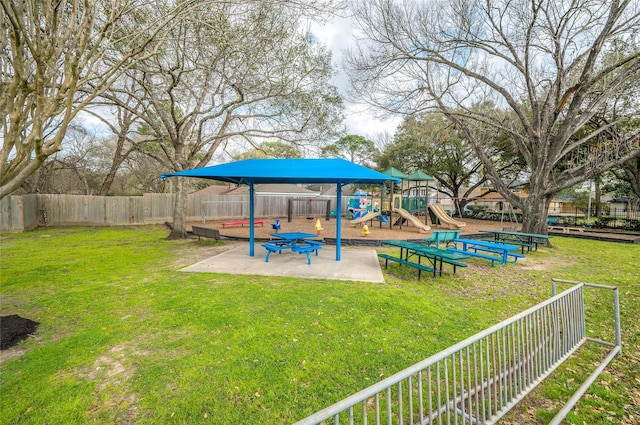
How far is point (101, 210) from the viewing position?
1670cm

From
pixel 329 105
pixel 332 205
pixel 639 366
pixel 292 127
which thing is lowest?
pixel 639 366

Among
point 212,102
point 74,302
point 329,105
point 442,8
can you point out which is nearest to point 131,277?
point 74,302

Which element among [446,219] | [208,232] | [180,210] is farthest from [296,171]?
[446,219]

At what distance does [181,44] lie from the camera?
914 centimetres

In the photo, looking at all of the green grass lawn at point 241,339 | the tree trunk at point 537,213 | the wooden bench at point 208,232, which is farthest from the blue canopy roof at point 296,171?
the tree trunk at point 537,213

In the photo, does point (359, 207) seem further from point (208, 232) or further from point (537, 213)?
point (208, 232)

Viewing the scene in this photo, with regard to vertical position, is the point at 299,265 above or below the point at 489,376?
below

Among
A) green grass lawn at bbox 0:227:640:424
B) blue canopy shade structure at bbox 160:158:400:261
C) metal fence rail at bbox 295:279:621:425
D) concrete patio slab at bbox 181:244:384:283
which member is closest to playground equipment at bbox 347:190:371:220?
concrete patio slab at bbox 181:244:384:283

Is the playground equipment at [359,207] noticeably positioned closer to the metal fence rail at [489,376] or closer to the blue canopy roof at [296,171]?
the blue canopy roof at [296,171]

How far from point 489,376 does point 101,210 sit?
65.7ft

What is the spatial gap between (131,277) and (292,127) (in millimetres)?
9168

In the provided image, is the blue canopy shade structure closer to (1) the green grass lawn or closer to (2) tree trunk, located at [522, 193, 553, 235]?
(1) the green grass lawn

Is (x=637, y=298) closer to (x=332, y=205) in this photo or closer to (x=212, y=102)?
(x=212, y=102)

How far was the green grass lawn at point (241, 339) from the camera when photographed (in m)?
2.67
